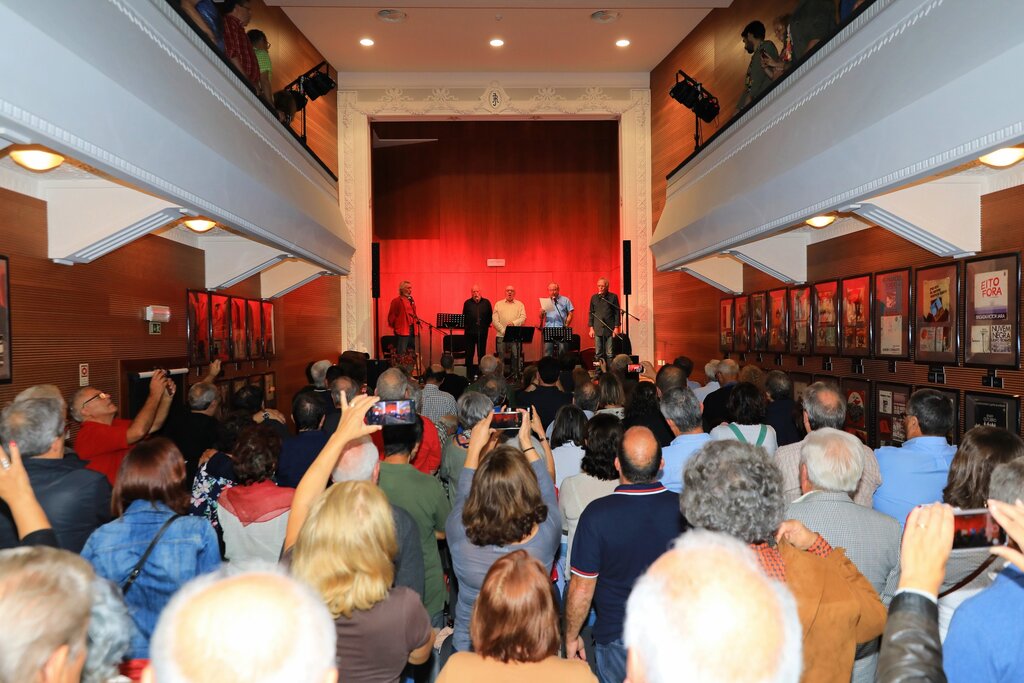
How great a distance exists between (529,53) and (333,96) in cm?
355

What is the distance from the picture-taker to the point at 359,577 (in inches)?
82.3

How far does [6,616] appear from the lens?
1264 mm

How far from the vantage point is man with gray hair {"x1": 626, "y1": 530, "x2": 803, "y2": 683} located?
1100mm

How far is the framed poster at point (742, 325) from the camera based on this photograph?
9507 millimetres

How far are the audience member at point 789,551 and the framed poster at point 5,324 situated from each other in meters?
4.27

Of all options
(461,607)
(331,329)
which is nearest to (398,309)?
(331,329)

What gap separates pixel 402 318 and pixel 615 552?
11249 millimetres

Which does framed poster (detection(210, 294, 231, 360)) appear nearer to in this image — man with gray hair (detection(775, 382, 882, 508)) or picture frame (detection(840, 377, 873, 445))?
man with gray hair (detection(775, 382, 882, 508))

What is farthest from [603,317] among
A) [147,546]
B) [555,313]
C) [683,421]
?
[147,546]

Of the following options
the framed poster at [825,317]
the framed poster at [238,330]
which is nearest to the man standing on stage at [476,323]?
the framed poster at [238,330]

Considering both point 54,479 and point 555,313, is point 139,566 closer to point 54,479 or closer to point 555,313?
point 54,479

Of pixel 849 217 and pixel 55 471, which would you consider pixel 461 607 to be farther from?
pixel 849 217

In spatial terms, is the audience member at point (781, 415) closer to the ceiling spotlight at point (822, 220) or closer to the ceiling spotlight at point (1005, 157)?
the ceiling spotlight at point (822, 220)

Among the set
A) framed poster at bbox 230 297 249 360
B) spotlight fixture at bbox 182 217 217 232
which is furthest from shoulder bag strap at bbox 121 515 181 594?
framed poster at bbox 230 297 249 360
